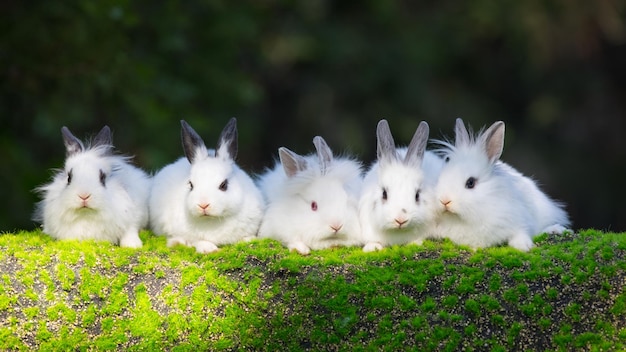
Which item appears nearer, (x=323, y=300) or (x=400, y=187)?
(x=323, y=300)

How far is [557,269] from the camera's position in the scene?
611 centimetres

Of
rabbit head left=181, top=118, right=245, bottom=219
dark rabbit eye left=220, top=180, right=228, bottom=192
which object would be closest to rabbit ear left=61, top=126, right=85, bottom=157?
rabbit head left=181, top=118, right=245, bottom=219

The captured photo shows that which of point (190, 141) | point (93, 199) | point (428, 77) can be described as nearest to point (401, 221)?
point (190, 141)

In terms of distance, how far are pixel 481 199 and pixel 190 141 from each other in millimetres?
2142

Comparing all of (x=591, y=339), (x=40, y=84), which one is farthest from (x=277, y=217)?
(x=40, y=84)

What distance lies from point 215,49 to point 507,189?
6.56 m

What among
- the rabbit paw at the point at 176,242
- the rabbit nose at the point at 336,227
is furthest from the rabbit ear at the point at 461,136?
the rabbit paw at the point at 176,242

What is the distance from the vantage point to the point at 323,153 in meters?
6.97

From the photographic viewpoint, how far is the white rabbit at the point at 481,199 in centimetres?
648

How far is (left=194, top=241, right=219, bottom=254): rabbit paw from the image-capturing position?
6667 mm

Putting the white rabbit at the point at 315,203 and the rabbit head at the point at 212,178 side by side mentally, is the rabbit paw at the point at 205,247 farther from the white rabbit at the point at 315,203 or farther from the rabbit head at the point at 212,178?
the white rabbit at the point at 315,203

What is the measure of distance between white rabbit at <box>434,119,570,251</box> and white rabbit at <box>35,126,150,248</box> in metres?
2.27

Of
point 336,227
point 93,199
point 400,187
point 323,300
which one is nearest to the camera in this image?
point 323,300

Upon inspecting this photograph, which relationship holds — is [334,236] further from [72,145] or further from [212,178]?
[72,145]
